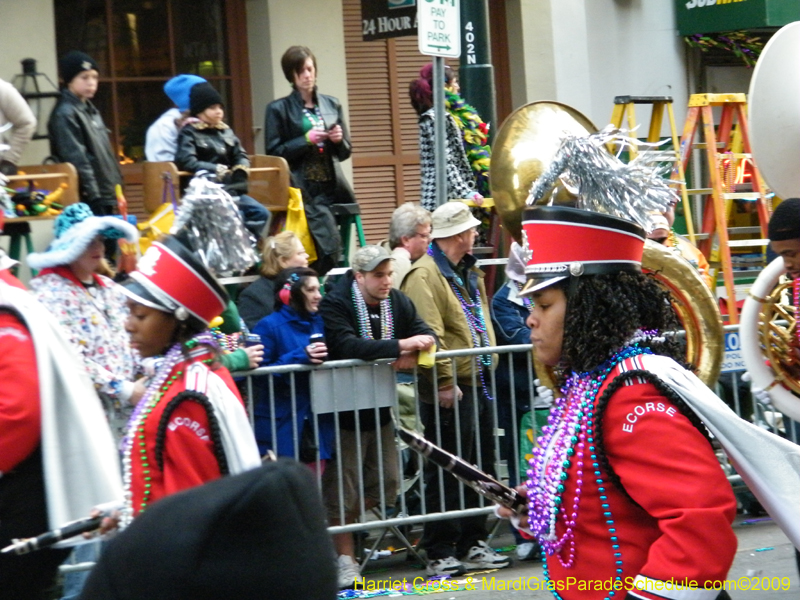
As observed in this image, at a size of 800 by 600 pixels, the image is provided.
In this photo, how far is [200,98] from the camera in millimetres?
7539

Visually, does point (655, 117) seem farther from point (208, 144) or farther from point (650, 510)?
point (650, 510)

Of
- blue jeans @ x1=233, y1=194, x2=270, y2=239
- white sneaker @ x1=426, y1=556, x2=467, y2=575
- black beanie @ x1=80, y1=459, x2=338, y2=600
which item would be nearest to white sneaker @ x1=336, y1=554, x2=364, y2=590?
white sneaker @ x1=426, y1=556, x2=467, y2=575

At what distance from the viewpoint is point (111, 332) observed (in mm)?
5371

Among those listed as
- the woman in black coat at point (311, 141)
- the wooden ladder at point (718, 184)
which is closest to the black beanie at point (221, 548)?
the woman in black coat at point (311, 141)

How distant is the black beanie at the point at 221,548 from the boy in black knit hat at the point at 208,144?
19.7 feet

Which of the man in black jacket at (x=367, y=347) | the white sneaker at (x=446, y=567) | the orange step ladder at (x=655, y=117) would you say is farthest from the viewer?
the orange step ladder at (x=655, y=117)

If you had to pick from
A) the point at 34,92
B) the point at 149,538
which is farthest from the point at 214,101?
the point at 149,538

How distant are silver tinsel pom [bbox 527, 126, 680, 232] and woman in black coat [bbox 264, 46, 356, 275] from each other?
468 cm

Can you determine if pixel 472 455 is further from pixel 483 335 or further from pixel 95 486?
pixel 95 486

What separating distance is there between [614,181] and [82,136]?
480 centimetres

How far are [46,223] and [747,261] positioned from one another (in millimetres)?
5176

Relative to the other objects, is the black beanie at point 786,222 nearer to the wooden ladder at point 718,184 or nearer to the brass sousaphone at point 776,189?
the brass sousaphone at point 776,189

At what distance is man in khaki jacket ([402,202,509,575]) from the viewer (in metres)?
6.43

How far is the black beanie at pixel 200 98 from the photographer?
24.7ft
